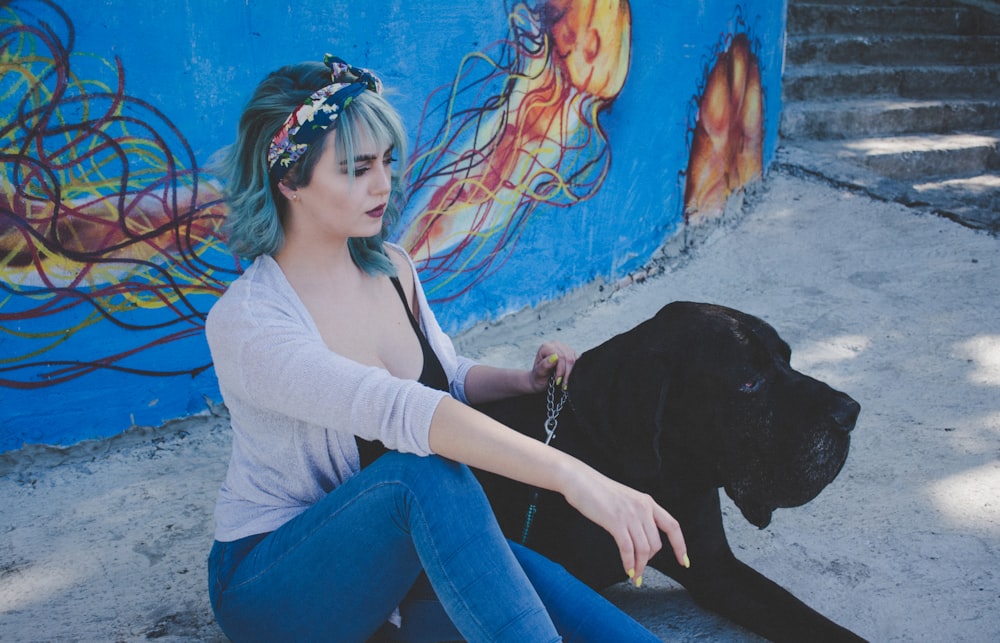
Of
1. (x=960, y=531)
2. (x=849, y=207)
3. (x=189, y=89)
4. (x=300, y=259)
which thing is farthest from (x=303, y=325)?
(x=849, y=207)

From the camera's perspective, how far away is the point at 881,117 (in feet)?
19.5

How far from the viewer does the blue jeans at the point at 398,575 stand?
1.57m

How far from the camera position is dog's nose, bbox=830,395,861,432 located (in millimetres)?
1786

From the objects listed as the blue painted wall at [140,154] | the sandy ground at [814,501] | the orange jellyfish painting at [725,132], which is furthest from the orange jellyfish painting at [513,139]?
the orange jellyfish painting at [725,132]

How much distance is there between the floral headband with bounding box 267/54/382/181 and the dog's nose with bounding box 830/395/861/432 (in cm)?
115

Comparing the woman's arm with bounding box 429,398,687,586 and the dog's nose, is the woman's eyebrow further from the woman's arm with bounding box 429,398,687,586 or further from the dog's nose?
the dog's nose

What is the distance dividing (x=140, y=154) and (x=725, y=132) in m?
3.11

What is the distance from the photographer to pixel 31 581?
7.61 ft

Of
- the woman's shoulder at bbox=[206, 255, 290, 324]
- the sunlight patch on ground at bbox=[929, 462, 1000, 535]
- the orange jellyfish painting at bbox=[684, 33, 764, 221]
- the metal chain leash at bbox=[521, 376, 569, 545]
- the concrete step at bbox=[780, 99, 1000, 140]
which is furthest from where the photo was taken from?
the concrete step at bbox=[780, 99, 1000, 140]

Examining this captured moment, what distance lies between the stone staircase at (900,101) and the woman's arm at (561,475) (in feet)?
13.2

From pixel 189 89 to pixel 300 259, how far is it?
46.4 inches

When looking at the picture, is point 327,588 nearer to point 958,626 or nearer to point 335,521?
point 335,521

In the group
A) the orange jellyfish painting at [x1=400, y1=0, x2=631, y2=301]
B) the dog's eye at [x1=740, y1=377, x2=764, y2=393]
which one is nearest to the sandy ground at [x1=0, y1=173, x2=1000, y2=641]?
the orange jellyfish painting at [x1=400, y1=0, x2=631, y2=301]

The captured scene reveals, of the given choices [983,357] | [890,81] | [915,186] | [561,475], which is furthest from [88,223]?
[890,81]
